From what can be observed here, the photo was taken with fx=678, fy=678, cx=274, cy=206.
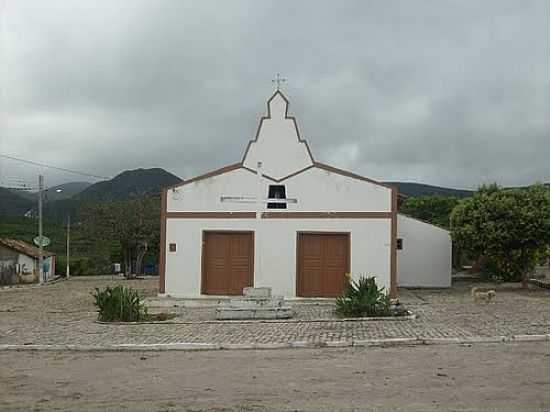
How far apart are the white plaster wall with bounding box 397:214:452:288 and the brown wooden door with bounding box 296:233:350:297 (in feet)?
27.7

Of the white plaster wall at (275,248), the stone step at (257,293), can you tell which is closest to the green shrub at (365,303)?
the stone step at (257,293)

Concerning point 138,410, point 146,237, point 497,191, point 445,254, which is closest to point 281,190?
point 497,191

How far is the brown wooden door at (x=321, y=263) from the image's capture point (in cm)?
2175

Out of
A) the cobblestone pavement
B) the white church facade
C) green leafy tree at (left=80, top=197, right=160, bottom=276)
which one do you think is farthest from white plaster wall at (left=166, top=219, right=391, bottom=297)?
green leafy tree at (left=80, top=197, right=160, bottom=276)

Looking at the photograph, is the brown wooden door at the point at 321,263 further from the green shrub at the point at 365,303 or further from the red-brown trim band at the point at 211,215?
the green shrub at the point at 365,303

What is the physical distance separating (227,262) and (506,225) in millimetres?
9848

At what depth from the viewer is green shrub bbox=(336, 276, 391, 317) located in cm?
1630

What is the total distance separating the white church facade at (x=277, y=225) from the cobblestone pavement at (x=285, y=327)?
1.74m

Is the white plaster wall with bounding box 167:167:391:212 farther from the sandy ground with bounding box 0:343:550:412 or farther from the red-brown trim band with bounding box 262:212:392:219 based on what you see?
the sandy ground with bounding box 0:343:550:412

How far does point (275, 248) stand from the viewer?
21812 millimetres

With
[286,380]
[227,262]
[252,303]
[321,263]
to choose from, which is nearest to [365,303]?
[252,303]

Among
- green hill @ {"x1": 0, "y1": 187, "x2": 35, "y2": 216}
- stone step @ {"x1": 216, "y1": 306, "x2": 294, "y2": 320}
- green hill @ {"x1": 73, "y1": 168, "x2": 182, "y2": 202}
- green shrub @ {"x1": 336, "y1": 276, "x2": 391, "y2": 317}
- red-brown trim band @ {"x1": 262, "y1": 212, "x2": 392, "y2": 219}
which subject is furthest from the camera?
green hill @ {"x1": 73, "y1": 168, "x2": 182, "y2": 202}

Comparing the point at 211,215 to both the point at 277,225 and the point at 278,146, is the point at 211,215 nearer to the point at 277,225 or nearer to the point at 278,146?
the point at 277,225

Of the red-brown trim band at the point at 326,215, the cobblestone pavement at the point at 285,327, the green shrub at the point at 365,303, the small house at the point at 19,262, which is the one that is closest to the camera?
the cobblestone pavement at the point at 285,327
